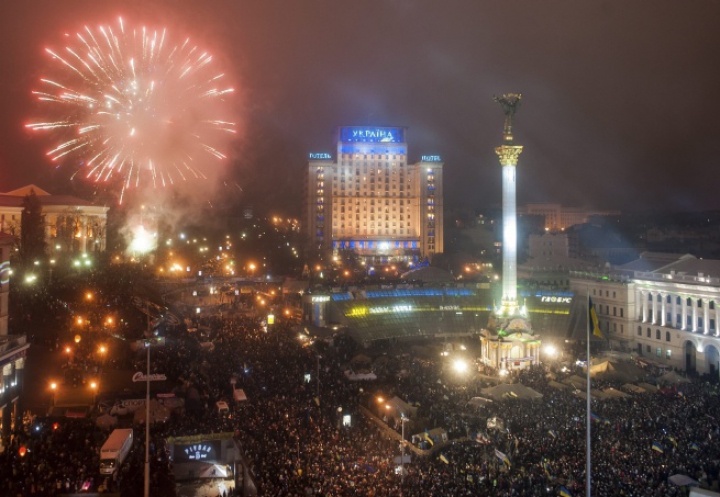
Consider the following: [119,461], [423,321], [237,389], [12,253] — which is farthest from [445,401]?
[12,253]

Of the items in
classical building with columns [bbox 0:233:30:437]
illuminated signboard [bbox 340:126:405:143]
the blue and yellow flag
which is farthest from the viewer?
illuminated signboard [bbox 340:126:405:143]

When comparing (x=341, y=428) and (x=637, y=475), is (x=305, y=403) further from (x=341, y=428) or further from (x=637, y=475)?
(x=637, y=475)

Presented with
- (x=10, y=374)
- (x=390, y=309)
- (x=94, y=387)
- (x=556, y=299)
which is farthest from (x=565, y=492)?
(x=556, y=299)

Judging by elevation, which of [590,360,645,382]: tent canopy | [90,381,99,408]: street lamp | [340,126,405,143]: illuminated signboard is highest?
[340,126,405,143]: illuminated signboard

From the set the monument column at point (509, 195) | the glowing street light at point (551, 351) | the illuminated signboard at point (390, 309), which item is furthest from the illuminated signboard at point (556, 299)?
the illuminated signboard at point (390, 309)

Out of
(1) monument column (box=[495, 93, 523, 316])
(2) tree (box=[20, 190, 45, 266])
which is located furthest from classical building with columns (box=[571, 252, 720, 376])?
(2) tree (box=[20, 190, 45, 266])

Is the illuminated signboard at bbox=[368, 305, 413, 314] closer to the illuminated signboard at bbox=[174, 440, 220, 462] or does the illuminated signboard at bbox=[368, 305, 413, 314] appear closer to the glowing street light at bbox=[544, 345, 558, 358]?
the glowing street light at bbox=[544, 345, 558, 358]

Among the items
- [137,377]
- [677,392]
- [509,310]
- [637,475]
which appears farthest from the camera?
[509,310]
